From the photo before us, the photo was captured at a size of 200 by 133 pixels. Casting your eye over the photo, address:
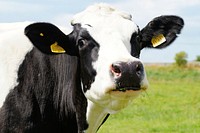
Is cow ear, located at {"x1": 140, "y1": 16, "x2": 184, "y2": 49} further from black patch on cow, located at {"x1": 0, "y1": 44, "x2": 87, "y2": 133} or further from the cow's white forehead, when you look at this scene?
black patch on cow, located at {"x1": 0, "y1": 44, "x2": 87, "y2": 133}

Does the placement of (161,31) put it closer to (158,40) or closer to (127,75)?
(158,40)

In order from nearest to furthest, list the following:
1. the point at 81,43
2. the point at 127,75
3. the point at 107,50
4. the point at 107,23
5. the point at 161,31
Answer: the point at 127,75
the point at 107,50
the point at 107,23
the point at 81,43
the point at 161,31

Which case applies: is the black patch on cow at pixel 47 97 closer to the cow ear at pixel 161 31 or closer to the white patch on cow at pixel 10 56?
the white patch on cow at pixel 10 56

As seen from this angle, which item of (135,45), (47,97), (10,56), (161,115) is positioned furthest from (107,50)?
(161,115)

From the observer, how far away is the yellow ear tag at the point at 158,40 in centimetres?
643

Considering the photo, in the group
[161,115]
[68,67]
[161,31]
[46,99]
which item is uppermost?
[161,31]

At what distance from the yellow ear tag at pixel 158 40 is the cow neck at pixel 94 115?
98cm

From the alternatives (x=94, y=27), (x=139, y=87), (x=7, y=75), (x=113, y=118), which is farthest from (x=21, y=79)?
(x=113, y=118)

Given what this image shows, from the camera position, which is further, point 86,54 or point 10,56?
point 10,56

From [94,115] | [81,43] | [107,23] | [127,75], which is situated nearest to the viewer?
[127,75]

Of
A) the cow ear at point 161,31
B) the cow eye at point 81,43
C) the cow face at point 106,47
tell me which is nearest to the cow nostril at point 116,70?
the cow face at point 106,47

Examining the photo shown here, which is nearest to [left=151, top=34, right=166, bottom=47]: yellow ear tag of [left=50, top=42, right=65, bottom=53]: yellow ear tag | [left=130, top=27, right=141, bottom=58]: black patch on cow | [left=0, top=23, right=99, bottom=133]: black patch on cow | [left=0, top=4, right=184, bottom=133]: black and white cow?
[left=0, top=4, right=184, bottom=133]: black and white cow

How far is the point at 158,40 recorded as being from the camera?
649 centimetres

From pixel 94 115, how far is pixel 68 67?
0.60 metres
